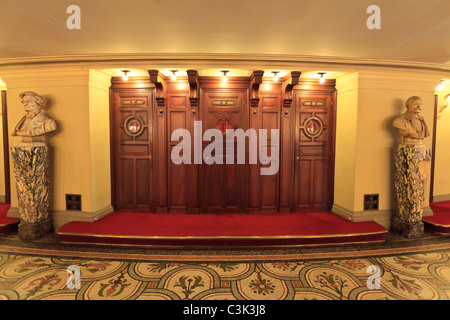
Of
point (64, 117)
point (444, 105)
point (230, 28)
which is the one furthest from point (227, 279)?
point (444, 105)

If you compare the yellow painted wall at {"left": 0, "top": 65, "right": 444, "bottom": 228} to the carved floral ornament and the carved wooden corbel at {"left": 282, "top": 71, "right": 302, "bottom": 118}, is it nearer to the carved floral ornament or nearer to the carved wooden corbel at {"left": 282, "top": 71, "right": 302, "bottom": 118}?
the carved wooden corbel at {"left": 282, "top": 71, "right": 302, "bottom": 118}

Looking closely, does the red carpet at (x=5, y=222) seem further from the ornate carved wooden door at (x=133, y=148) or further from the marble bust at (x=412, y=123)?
the marble bust at (x=412, y=123)

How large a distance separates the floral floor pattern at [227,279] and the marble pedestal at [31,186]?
→ 488 mm

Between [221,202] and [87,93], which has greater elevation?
[87,93]

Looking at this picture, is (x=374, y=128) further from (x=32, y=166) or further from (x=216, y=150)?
(x=32, y=166)

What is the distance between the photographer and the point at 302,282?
8.45ft

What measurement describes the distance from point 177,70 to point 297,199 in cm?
318

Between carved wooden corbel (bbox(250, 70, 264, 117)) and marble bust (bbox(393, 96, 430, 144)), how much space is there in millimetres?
2268

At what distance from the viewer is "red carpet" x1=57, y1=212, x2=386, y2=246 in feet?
10.8

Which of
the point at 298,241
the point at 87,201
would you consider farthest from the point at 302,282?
the point at 87,201

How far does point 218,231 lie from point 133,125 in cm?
246

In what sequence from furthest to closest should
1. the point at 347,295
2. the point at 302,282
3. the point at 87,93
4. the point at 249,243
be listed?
the point at 87,93 → the point at 249,243 → the point at 302,282 → the point at 347,295

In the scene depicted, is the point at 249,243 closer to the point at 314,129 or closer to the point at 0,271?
the point at 314,129

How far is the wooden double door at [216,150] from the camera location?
4.16 metres
